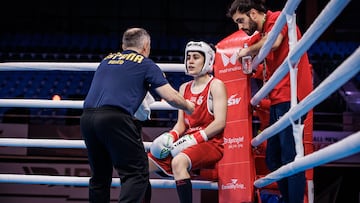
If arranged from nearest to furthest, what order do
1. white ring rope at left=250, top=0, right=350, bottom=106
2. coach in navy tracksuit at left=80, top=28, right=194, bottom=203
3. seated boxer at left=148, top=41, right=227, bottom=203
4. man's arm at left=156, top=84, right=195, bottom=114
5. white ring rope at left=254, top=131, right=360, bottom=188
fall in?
white ring rope at left=254, top=131, right=360, bottom=188
white ring rope at left=250, top=0, right=350, bottom=106
coach in navy tracksuit at left=80, top=28, right=194, bottom=203
man's arm at left=156, top=84, right=195, bottom=114
seated boxer at left=148, top=41, right=227, bottom=203

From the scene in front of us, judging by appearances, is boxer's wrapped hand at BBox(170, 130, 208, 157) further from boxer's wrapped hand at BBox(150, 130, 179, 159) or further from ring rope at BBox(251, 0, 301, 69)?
ring rope at BBox(251, 0, 301, 69)

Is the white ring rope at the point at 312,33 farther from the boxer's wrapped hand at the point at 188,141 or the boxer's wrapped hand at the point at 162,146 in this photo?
the boxer's wrapped hand at the point at 162,146

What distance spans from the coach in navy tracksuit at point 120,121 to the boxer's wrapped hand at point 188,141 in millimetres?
167

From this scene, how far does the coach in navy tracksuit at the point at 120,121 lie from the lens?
2.34 metres

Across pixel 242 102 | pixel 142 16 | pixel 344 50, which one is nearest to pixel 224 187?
pixel 242 102

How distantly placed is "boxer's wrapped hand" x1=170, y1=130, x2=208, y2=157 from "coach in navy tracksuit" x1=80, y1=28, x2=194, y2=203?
167 millimetres

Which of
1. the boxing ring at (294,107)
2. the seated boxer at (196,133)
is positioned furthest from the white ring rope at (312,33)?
the seated boxer at (196,133)

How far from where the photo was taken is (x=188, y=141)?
2.67 meters

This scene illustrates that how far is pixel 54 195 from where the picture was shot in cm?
495

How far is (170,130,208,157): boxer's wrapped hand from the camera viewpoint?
2668 mm

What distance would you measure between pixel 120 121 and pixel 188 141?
0.47 m

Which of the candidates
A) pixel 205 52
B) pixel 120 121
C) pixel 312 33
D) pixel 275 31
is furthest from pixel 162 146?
pixel 312 33

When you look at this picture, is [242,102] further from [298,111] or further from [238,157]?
[298,111]

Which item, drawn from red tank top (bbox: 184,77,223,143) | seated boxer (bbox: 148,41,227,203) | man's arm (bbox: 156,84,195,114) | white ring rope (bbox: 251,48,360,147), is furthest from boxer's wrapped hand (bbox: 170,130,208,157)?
white ring rope (bbox: 251,48,360,147)
